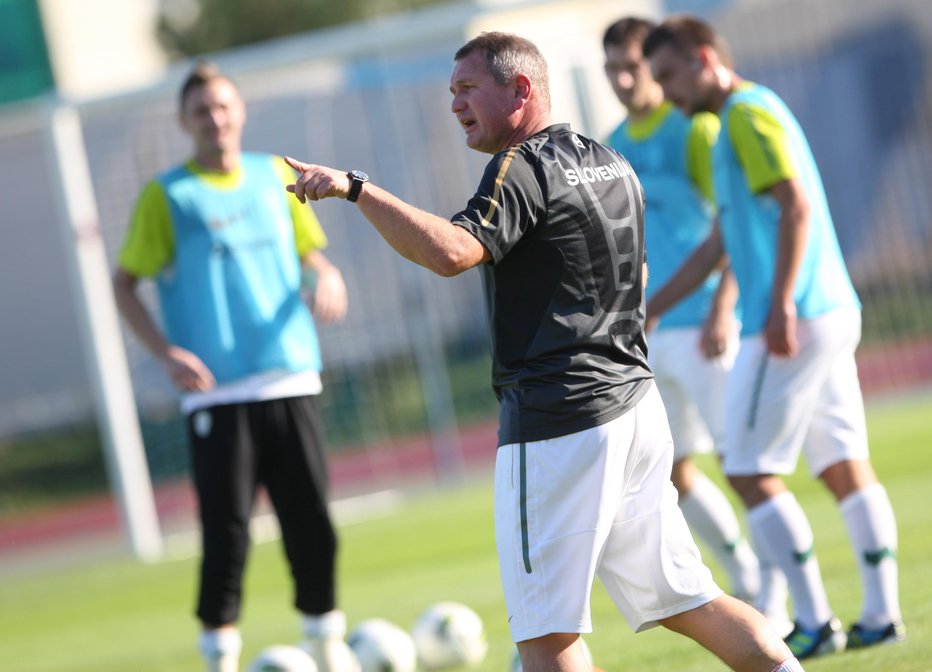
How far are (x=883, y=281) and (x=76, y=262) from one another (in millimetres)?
7628

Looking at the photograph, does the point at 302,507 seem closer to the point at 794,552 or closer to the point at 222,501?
the point at 222,501

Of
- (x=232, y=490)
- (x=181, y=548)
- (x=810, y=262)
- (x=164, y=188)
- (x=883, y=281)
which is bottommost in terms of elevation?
(x=181, y=548)

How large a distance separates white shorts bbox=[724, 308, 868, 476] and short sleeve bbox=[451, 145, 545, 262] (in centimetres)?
195

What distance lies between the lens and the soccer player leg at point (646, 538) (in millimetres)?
4164

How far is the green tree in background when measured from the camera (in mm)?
43188

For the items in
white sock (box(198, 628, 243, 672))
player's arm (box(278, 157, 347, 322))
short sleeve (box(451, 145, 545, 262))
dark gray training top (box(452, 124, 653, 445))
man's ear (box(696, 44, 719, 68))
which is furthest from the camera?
player's arm (box(278, 157, 347, 322))

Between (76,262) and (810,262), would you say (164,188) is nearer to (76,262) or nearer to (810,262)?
(810,262)

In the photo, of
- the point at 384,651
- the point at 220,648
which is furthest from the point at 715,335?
the point at 220,648

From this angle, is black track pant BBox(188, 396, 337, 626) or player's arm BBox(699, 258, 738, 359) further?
player's arm BBox(699, 258, 738, 359)

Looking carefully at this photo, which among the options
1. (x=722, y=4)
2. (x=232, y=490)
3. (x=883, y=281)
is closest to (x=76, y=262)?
(x=722, y=4)

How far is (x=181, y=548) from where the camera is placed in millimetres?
14219

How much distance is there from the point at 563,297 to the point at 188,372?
2471 mm

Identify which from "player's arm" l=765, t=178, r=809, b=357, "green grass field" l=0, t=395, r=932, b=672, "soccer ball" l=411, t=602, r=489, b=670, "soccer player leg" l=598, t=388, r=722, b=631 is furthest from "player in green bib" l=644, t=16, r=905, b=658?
"soccer player leg" l=598, t=388, r=722, b=631

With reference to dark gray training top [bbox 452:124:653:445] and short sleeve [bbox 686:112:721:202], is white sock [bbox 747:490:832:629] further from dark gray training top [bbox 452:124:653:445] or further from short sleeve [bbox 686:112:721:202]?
dark gray training top [bbox 452:124:653:445]
